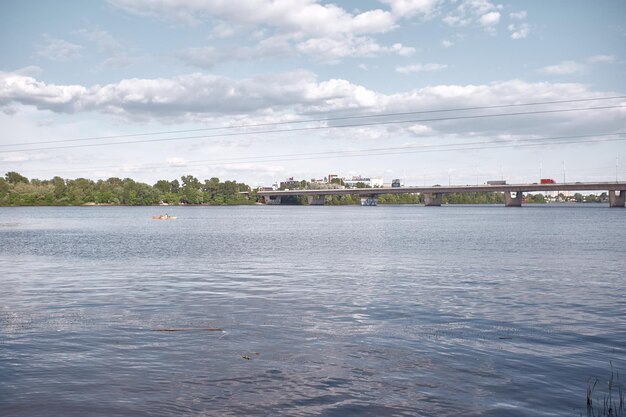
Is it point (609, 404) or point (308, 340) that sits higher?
point (308, 340)

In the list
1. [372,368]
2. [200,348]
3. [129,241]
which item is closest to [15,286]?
[200,348]

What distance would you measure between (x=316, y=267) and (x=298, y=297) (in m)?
14.0

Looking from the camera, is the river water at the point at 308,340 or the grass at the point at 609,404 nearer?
the grass at the point at 609,404

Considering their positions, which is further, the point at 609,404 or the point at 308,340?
the point at 308,340

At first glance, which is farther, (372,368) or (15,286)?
(15,286)

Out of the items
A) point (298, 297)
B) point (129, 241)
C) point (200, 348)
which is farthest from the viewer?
point (129, 241)

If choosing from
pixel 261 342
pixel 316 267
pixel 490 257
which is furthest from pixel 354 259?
pixel 261 342

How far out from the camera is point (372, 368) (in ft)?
52.9

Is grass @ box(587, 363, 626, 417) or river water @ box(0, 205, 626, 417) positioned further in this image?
river water @ box(0, 205, 626, 417)

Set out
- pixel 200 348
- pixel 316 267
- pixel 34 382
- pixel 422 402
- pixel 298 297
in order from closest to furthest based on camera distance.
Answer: pixel 422 402 → pixel 34 382 → pixel 200 348 → pixel 298 297 → pixel 316 267

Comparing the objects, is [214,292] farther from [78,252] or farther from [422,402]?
[78,252]

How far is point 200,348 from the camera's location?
59.7ft

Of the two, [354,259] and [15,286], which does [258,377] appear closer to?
[15,286]

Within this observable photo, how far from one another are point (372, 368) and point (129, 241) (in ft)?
194
